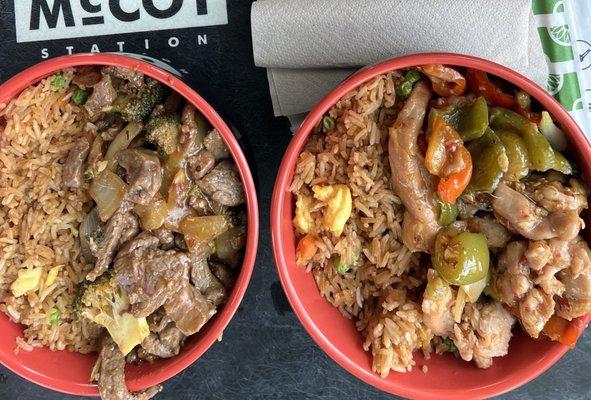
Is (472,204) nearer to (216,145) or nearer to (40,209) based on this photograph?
(216,145)

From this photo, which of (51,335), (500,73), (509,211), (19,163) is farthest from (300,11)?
(51,335)

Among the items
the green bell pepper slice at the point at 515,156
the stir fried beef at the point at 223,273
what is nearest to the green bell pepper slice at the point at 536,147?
the green bell pepper slice at the point at 515,156

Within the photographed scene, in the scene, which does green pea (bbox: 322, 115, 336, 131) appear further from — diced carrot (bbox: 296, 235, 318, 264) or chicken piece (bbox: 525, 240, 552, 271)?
chicken piece (bbox: 525, 240, 552, 271)

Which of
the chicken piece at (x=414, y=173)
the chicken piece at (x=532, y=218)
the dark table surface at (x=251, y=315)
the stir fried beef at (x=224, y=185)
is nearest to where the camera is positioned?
the chicken piece at (x=532, y=218)

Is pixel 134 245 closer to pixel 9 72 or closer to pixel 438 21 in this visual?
pixel 9 72

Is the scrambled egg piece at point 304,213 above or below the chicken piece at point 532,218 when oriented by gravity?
below

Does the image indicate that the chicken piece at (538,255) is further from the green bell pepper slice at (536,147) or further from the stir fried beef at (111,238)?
the stir fried beef at (111,238)
